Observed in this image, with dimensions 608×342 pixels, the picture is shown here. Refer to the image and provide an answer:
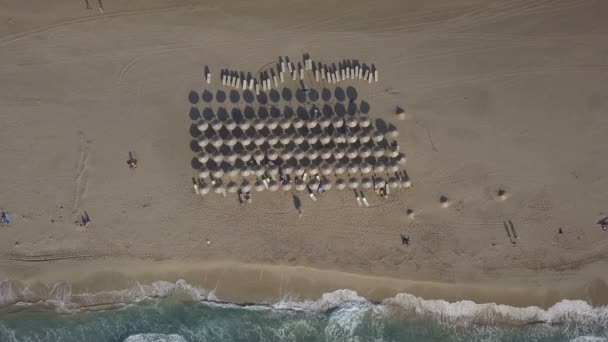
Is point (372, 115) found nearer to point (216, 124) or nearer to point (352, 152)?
point (352, 152)

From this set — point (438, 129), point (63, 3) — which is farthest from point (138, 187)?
point (438, 129)

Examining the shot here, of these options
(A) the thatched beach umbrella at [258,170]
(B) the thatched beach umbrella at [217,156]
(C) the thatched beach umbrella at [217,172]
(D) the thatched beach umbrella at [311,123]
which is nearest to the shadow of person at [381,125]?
(D) the thatched beach umbrella at [311,123]

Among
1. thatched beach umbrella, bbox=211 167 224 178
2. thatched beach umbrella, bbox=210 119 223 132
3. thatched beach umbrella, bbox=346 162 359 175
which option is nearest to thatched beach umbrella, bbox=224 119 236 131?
thatched beach umbrella, bbox=210 119 223 132

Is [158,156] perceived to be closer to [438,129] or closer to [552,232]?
[438,129]

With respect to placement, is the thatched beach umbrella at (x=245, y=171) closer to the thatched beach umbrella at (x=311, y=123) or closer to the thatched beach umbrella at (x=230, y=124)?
the thatched beach umbrella at (x=230, y=124)

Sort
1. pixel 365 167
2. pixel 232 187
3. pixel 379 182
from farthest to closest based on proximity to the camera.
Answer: pixel 379 182 < pixel 232 187 < pixel 365 167

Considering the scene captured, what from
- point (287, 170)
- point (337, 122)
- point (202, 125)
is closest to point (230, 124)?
point (202, 125)
